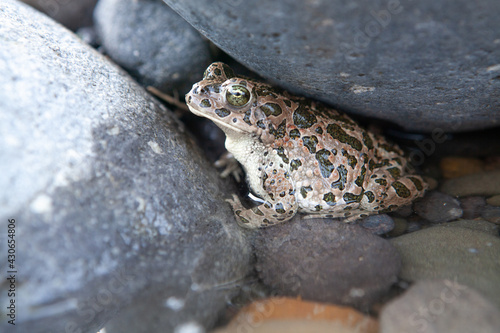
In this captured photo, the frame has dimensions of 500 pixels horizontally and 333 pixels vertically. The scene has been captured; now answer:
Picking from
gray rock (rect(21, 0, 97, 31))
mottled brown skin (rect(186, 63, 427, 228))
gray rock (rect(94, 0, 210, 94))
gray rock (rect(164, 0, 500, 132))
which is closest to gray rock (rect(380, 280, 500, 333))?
mottled brown skin (rect(186, 63, 427, 228))

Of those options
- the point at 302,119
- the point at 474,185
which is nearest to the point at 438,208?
the point at 474,185

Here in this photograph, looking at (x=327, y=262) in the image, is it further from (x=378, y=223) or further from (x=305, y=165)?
(x=305, y=165)

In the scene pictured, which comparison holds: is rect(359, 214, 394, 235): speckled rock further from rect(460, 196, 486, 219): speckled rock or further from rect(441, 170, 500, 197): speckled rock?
rect(441, 170, 500, 197): speckled rock

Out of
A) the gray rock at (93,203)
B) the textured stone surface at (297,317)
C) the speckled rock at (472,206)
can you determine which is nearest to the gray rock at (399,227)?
the speckled rock at (472,206)

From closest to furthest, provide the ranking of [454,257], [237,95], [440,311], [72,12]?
[440,311] → [454,257] → [237,95] → [72,12]

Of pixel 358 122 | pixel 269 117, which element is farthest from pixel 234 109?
pixel 358 122

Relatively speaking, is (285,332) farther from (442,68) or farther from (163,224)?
(442,68)
